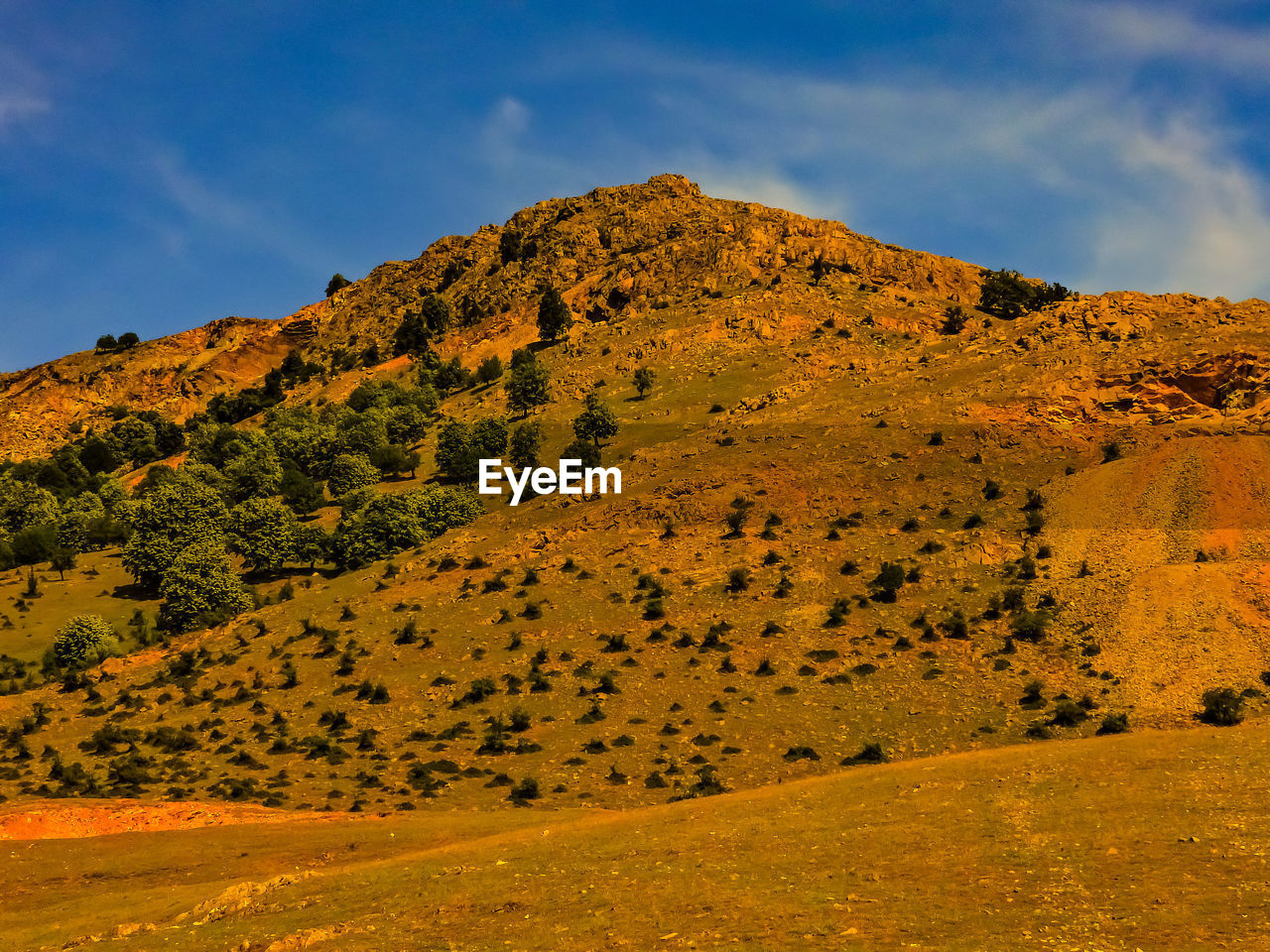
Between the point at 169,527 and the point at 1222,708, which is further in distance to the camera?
the point at 169,527

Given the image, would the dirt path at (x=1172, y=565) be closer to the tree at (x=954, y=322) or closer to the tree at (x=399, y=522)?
the tree at (x=954, y=322)

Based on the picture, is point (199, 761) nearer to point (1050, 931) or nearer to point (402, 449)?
point (1050, 931)

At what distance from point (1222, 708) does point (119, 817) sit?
4288 centimetres

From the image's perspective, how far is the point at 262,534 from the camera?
8800 cm

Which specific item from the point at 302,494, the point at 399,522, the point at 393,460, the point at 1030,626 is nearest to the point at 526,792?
the point at 1030,626

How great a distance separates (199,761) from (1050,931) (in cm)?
3924

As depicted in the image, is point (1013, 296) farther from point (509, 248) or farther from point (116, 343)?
point (116, 343)

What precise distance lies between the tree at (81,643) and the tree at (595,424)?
42137 millimetres

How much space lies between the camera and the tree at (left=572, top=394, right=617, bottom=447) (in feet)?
319

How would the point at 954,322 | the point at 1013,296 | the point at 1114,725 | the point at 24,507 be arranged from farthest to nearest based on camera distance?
the point at 1013,296 → the point at 24,507 → the point at 954,322 → the point at 1114,725

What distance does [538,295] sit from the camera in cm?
14812

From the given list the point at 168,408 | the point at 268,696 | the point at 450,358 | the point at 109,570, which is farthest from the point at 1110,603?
the point at 168,408

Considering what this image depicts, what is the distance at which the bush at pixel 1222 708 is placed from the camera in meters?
44.0

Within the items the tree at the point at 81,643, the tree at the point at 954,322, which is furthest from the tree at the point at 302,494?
the tree at the point at 954,322
